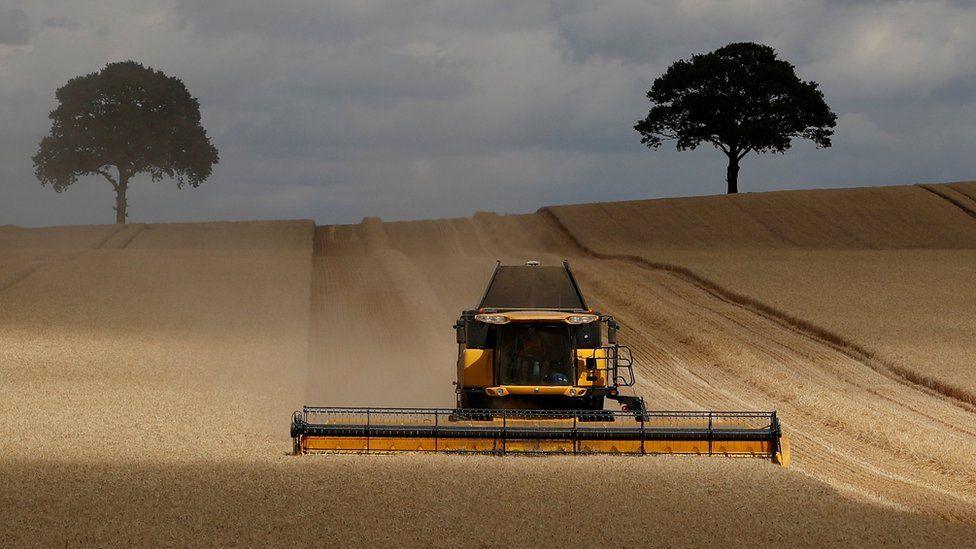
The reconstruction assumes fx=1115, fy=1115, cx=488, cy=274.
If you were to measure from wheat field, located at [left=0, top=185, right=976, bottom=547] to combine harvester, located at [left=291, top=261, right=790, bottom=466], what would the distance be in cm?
38

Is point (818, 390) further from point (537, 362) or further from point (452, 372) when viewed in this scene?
point (537, 362)

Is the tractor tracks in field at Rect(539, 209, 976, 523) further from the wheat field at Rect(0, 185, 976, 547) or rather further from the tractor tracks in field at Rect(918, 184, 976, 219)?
the tractor tracks in field at Rect(918, 184, 976, 219)

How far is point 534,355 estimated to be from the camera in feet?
59.4

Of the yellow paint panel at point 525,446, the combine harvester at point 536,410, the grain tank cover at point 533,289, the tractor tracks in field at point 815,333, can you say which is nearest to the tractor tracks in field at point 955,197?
the tractor tracks in field at point 815,333

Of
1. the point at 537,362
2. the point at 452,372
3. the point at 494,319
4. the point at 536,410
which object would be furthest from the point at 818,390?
the point at 536,410

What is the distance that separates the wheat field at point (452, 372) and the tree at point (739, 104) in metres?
12.2

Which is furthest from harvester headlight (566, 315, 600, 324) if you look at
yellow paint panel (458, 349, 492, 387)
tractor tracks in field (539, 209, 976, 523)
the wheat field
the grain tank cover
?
tractor tracks in field (539, 209, 976, 523)

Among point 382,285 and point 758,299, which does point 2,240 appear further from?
point 758,299

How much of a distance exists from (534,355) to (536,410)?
5.27ft

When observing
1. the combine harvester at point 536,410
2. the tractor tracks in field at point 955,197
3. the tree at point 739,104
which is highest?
the tree at point 739,104

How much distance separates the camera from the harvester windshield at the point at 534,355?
18.0m

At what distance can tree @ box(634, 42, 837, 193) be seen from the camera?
262 ft

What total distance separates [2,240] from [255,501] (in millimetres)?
61902

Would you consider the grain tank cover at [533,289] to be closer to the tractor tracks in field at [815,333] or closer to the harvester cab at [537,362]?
the harvester cab at [537,362]
